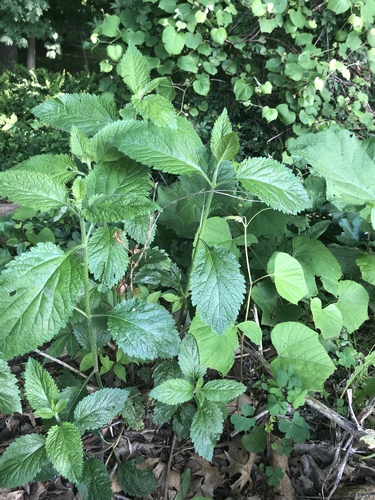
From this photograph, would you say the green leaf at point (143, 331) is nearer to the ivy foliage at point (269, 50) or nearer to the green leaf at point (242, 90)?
the ivy foliage at point (269, 50)

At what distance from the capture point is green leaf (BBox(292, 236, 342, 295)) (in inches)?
57.5

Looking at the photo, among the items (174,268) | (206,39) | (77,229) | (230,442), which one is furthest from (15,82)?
(230,442)

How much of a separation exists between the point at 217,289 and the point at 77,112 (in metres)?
0.66

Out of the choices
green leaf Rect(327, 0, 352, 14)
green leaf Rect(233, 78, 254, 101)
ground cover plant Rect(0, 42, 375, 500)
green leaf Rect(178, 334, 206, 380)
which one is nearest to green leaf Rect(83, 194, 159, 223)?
ground cover plant Rect(0, 42, 375, 500)

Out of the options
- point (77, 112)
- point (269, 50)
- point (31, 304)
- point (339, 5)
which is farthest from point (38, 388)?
point (339, 5)

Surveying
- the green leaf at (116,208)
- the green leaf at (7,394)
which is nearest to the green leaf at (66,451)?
the green leaf at (7,394)

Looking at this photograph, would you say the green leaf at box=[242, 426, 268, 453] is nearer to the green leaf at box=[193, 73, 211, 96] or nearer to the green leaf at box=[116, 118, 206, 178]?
the green leaf at box=[116, 118, 206, 178]

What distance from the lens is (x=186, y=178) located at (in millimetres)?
1409

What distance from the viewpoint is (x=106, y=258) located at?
0.98 meters

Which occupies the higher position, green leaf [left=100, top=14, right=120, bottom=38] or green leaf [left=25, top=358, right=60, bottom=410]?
green leaf [left=100, top=14, right=120, bottom=38]

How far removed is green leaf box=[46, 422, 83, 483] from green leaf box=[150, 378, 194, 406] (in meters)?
0.22

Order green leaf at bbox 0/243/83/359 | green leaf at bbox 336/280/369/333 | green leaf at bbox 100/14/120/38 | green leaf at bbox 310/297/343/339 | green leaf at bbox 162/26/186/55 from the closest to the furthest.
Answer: green leaf at bbox 0/243/83/359
green leaf at bbox 310/297/343/339
green leaf at bbox 336/280/369/333
green leaf at bbox 162/26/186/55
green leaf at bbox 100/14/120/38

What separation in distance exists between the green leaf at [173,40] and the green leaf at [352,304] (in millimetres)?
2277

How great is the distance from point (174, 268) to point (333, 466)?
76 centimetres
